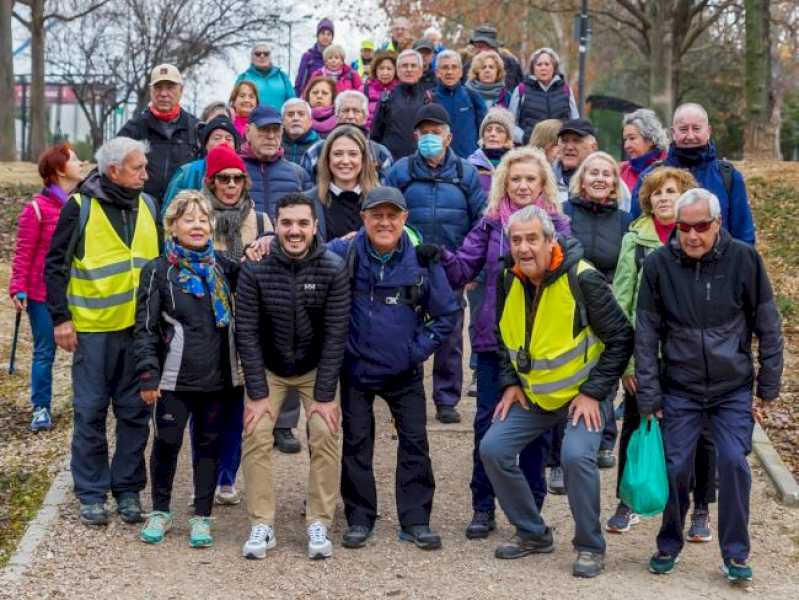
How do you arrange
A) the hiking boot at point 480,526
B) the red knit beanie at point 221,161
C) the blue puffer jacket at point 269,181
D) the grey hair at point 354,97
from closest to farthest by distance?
the hiking boot at point 480,526 → the red knit beanie at point 221,161 → the blue puffer jacket at point 269,181 → the grey hair at point 354,97

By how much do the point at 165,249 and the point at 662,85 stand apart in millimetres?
22234

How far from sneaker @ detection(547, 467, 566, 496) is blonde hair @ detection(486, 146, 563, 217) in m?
1.76

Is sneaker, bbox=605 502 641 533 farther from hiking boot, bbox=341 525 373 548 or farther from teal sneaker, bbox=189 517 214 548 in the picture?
teal sneaker, bbox=189 517 214 548

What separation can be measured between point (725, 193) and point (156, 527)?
3.83 m

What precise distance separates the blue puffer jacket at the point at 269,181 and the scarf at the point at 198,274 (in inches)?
55.9

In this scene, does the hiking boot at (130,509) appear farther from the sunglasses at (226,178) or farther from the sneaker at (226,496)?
the sunglasses at (226,178)

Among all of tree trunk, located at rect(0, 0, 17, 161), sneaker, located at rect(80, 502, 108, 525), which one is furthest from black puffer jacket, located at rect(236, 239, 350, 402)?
tree trunk, located at rect(0, 0, 17, 161)

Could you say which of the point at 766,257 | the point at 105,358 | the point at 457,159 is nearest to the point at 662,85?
the point at 766,257

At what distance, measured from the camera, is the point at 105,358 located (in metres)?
6.95

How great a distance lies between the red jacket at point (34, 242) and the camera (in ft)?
28.2

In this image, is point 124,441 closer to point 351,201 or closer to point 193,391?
point 193,391

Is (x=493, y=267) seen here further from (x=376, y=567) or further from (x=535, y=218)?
(x=376, y=567)

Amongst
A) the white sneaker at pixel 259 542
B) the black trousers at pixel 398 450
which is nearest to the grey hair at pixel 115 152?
the black trousers at pixel 398 450

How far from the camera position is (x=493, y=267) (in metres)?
6.88
